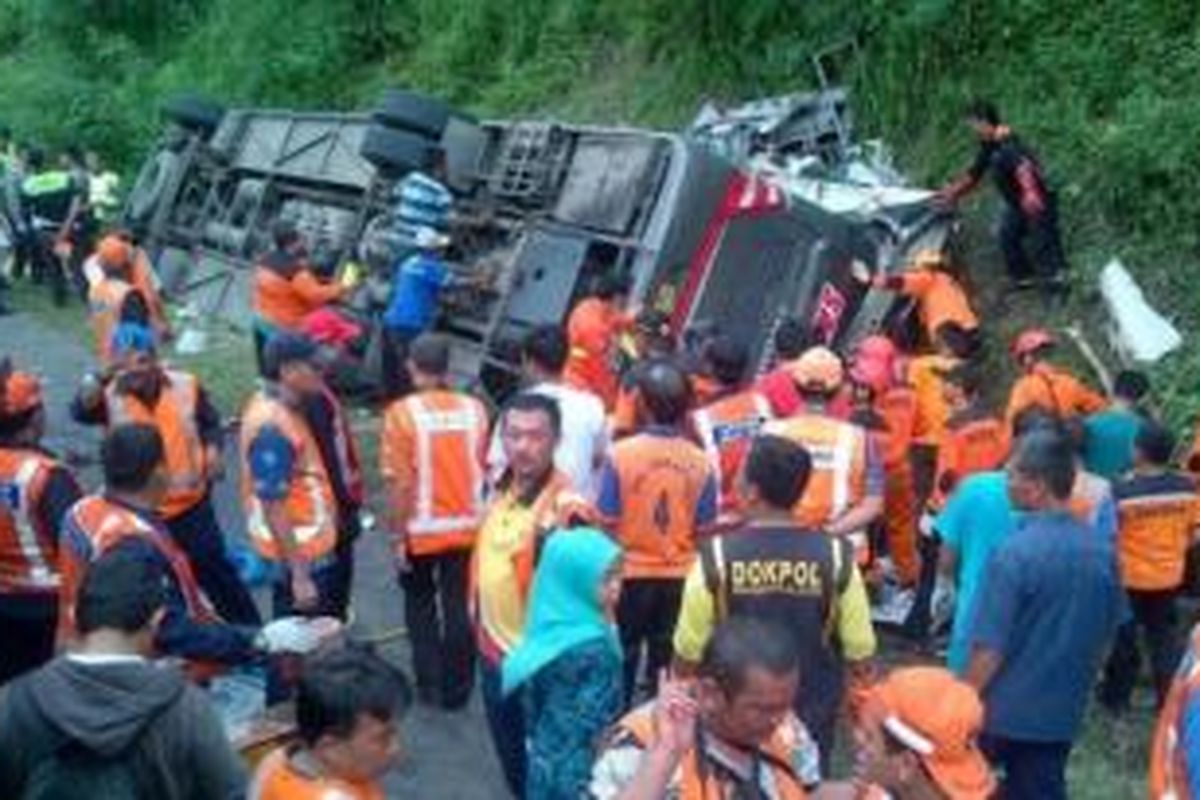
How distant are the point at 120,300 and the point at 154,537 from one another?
5.46m

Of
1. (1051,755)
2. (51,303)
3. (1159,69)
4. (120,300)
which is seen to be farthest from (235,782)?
(51,303)

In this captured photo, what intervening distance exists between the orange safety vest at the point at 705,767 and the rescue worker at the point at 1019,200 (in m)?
9.07

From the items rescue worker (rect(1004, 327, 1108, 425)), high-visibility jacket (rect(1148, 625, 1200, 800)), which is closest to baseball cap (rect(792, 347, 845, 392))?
rescue worker (rect(1004, 327, 1108, 425))

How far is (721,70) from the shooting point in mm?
17109

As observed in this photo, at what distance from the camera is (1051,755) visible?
19.9 ft

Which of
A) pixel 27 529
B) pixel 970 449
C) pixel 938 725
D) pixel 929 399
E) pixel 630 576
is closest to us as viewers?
pixel 938 725

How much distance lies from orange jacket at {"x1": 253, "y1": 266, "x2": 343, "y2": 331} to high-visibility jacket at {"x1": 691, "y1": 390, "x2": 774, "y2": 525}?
17.5 ft

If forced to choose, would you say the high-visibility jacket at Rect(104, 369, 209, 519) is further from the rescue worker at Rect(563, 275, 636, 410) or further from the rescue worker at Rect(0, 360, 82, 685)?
the rescue worker at Rect(563, 275, 636, 410)

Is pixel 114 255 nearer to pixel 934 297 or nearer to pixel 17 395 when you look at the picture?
pixel 934 297

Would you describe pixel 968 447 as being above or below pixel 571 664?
above

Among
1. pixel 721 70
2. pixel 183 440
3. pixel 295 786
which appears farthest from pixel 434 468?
pixel 721 70

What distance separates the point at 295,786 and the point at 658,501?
9.72 feet

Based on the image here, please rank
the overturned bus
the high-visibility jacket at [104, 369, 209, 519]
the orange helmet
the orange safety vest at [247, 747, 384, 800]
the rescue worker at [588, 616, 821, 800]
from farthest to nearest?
the overturned bus < the orange helmet < the high-visibility jacket at [104, 369, 209, 519] < the orange safety vest at [247, 747, 384, 800] < the rescue worker at [588, 616, 821, 800]

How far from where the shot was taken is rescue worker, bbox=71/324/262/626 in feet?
25.3
